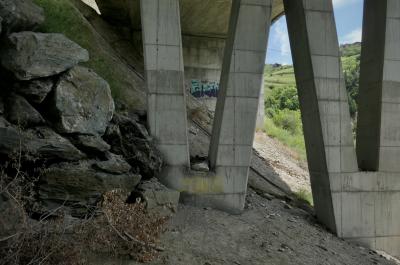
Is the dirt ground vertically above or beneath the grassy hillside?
beneath

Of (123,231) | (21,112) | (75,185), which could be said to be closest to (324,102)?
(123,231)

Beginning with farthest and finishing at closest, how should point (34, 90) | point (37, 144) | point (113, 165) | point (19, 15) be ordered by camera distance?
1. point (19, 15)
2. point (113, 165)
3. point (34, 90)
4. point (37, 144)

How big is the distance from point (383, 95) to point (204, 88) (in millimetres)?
13887

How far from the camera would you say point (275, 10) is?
23812mm

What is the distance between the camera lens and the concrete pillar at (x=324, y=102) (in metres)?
12.2

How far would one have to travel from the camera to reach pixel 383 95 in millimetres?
12703

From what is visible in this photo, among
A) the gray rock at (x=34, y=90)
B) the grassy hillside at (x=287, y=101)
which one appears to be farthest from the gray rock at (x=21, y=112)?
the grassy hillside at (x=287, y=101)

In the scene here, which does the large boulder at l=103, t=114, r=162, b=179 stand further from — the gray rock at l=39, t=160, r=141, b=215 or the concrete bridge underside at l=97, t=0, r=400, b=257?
the gray rock at l=39, t=160, r=141, b=215

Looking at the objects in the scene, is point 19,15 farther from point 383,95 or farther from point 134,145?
point 383,95

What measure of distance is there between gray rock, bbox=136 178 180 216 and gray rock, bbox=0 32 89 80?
314 cm

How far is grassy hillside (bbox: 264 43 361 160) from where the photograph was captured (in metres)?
28.9

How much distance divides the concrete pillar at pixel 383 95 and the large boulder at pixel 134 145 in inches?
245

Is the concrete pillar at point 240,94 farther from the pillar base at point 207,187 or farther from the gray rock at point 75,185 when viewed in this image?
the gray rock at point 75,185

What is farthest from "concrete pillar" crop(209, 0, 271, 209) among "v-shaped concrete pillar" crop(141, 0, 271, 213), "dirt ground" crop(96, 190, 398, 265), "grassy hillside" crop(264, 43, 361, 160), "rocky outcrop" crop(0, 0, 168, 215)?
"grassy hillside" crop(264, 43, 361, 160)
